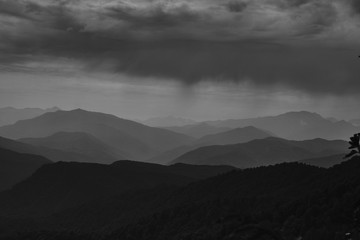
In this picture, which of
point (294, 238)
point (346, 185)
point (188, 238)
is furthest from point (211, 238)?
point (346, 185)

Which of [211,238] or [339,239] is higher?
[339,239]

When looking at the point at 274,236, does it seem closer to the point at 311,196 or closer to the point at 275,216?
the point at 275,216

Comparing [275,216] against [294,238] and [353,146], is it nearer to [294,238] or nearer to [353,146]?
[294,238]

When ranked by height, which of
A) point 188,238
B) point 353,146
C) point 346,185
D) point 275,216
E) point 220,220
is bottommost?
point 188,238

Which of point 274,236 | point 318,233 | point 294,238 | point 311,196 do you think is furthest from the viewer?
point 311,196

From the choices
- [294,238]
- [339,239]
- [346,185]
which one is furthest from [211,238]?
[339,239]

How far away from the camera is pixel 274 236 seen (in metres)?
11.3

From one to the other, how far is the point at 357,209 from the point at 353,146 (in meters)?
2.29

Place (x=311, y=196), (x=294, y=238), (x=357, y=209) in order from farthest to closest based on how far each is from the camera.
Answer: (x=311, y=196)
(x=294, y=238)
(x=357, y=209)

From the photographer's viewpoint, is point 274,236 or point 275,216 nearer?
point 274,236

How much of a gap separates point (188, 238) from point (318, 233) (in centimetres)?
7926

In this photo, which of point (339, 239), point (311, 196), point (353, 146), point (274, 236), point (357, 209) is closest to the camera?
point (274, 236)

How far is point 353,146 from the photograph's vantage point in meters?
13.8

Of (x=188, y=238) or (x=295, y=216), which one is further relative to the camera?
(x=188, y=238)
